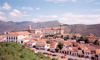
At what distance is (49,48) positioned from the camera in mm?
31891

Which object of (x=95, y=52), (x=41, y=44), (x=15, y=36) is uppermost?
(x=15, y=36)

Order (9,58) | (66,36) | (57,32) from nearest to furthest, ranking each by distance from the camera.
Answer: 1. (9,58)
2. (66,36)
3. (57,32)

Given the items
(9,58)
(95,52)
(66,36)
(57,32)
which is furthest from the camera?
(57,32)

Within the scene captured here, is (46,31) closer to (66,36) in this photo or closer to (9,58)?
(66,36)

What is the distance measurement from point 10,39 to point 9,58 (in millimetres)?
20353

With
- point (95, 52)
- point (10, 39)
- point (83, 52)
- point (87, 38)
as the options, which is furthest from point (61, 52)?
point (87, 38)

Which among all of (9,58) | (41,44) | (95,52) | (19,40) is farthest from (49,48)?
(9,58)

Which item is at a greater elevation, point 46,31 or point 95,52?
point 46,31

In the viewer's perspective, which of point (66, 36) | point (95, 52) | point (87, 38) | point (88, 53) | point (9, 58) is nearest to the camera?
point (9, 58)

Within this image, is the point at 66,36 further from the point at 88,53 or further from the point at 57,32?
the point at 88,53

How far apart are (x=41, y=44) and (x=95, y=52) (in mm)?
17716

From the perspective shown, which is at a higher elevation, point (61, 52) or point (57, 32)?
point (57, 32)

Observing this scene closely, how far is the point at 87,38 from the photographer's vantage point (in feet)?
153

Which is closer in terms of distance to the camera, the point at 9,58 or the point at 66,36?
the point at 9,58
